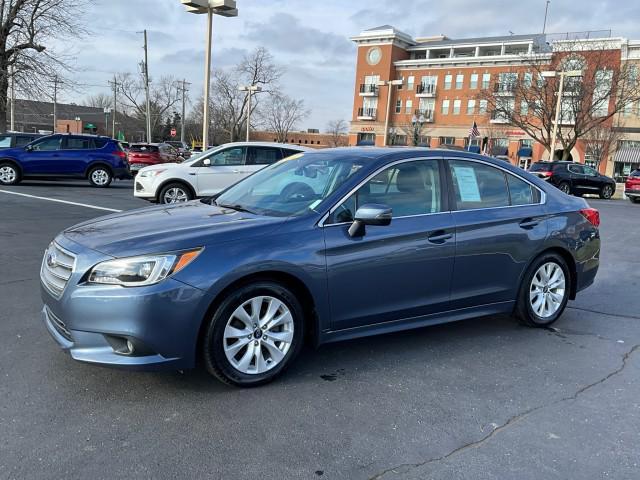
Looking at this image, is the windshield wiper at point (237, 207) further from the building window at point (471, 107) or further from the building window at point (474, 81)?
the building window at point (474, 81)

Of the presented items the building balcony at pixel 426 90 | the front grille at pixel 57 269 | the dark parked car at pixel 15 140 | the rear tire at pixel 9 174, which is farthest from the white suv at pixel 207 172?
the building balcony at pixel 426 90

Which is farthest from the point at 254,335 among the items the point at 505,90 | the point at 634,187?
the point at 505,90

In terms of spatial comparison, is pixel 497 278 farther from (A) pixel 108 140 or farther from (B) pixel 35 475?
(A) pixel 108 140

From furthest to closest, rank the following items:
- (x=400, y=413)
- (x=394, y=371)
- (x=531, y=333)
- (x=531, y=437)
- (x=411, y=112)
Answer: (x=411, y=112) < (x=531, y=333) < (x=394, y=371) < (x=400, y=413) < (x=531, y=437)

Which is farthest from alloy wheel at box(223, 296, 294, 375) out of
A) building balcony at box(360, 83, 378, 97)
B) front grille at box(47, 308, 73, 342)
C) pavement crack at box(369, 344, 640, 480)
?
building balcony at box(360, 83, 378, 97)

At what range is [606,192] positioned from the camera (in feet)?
89.6

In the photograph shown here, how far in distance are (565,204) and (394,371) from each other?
8.39ft

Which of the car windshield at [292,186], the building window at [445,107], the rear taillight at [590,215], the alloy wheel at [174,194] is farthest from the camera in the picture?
the building window at [445,107]

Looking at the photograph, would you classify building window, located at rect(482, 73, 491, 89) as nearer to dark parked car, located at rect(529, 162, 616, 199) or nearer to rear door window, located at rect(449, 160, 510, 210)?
dark parked car, located at rect(529, 162, 616, 199)

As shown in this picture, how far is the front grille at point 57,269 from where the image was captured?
3.49 metres

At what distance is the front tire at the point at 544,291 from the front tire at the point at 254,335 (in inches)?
91.1

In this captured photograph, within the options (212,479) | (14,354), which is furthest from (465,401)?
(14,354)

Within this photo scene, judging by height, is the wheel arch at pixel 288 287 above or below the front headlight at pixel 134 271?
below

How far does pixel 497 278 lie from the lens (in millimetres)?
4789
